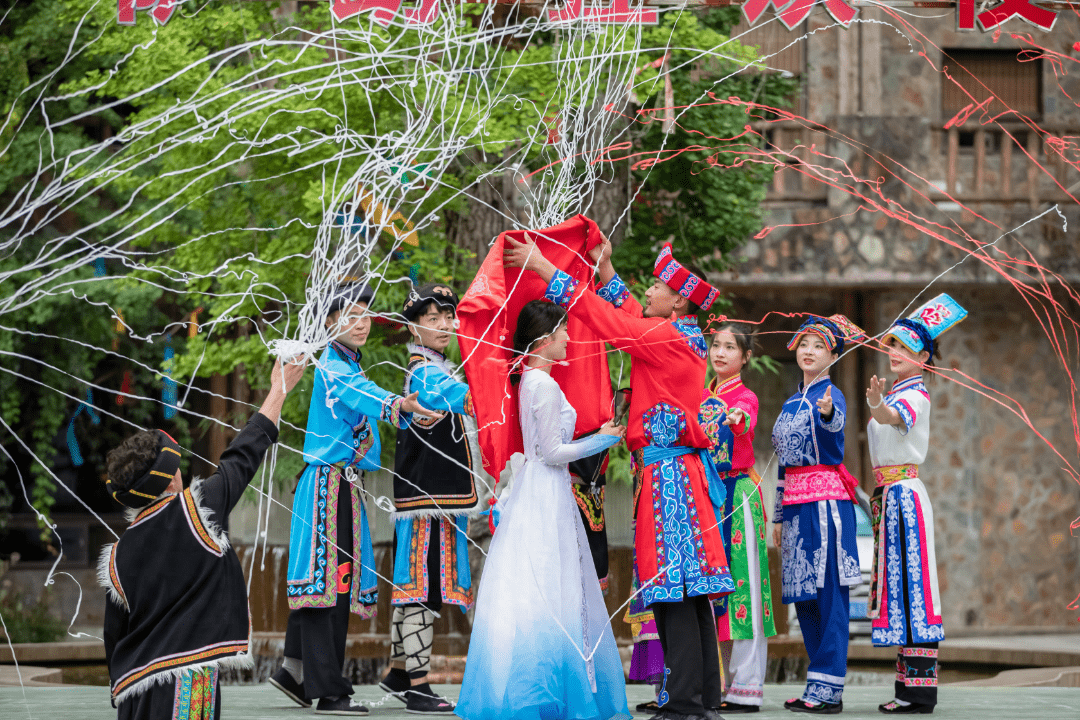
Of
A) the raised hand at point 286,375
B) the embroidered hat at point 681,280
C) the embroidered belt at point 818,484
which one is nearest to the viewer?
the raised hand at point 286,375

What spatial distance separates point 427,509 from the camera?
16.0ft

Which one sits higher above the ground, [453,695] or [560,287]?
[560,287]

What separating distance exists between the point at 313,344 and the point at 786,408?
85.3 inches

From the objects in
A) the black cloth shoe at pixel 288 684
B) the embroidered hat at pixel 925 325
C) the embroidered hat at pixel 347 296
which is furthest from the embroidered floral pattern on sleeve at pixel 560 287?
the black cloth shoe at pixel 288 684

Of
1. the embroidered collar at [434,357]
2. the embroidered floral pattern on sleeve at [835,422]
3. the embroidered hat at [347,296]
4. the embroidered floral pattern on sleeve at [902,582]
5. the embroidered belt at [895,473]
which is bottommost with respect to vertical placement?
the embroidered floral pattern on sleeve at [902,582]

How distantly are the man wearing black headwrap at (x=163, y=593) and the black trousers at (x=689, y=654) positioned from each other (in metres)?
1.47

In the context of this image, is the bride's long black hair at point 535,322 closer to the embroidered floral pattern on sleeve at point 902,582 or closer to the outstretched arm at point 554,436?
the outstretched arm at point 554,436

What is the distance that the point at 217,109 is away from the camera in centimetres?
682

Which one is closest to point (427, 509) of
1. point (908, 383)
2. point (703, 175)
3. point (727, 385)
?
point (727, 385)

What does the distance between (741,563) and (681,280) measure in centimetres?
121

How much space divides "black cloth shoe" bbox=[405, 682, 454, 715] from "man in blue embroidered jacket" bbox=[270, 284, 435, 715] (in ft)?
0.69

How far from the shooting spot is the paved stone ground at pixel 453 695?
478 centimetres

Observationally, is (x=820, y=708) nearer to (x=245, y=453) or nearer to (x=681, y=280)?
(x=681, y=280)

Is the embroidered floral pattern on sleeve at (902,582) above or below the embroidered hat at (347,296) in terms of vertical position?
below
